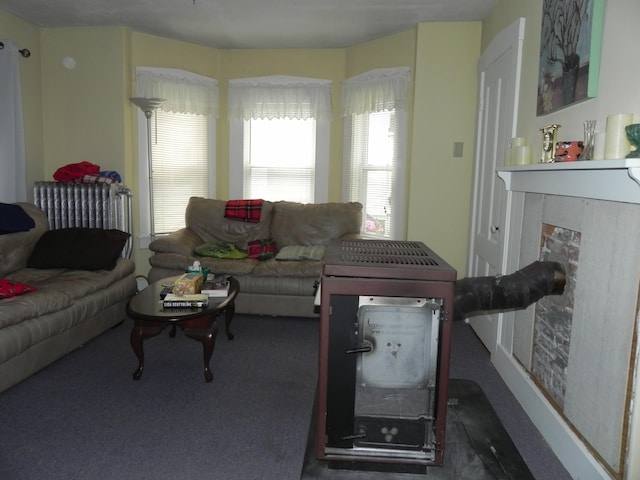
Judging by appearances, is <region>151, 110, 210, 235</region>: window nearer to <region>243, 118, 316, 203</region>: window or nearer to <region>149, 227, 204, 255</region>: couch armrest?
<region>243, 118, 316, 203</region>: window

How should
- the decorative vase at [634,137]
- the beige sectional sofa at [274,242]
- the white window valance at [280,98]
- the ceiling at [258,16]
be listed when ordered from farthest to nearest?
the white window valance at [280,98] → the beige sectional sofa at [274,242] → the ceiling at [258,16] → the decorative vase at [634,137]

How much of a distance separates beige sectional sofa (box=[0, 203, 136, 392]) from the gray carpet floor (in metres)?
0.14

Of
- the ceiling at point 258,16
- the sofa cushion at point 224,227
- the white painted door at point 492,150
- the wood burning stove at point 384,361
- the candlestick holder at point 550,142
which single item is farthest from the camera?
the sofa cushion at point 224,227

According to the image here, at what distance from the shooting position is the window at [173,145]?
15.1 ft

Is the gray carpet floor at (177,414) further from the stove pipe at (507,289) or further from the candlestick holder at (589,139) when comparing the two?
the candlestick holder at (589,139)

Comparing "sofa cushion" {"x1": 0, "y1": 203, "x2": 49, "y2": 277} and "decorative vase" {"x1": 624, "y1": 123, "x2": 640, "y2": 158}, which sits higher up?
"decorative vase" {"x1": 624, "y1": 123, "x2": 640, "y2": 158}

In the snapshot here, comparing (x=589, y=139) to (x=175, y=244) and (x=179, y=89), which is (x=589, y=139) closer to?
(x=175, y=244)

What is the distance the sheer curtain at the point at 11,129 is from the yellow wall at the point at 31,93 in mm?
193

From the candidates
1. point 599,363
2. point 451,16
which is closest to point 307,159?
point 451,16

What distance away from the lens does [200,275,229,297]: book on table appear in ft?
9.91

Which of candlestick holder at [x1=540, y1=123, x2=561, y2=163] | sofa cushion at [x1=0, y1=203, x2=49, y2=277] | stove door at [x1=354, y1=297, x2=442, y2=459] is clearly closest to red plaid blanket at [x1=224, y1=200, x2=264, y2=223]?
sofa cushion at [x1=0, y1=203, x2=49, y2=277]

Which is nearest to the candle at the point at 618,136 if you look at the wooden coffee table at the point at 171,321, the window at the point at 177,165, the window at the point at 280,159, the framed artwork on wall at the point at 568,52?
the framed artwork on wall at the point at 568,52

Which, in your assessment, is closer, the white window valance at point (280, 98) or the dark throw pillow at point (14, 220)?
the dark throw pillow at point (14, 220)

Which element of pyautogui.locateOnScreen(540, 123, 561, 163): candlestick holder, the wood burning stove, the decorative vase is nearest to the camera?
the decorative vase
